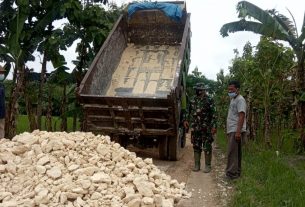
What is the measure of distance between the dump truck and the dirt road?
31 cm

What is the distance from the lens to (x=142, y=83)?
8.93 metres

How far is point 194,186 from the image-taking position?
20.0 ft

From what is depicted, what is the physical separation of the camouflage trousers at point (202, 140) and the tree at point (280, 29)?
368 centimetres

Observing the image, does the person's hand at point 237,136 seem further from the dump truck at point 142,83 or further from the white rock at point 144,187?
the white rock at point 144,187

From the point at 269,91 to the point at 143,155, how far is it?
389 centimetres

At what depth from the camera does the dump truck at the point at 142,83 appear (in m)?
7.52

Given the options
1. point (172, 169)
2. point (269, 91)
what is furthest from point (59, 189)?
point (269, 91)

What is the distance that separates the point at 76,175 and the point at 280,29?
23.5ft

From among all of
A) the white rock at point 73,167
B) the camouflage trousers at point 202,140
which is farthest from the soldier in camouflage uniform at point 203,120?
the white rock at point 73,167

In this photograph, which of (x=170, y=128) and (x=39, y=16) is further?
(x=39, y=16)

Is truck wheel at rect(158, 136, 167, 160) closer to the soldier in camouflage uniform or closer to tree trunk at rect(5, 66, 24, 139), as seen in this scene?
the soldier in camouflage uniform

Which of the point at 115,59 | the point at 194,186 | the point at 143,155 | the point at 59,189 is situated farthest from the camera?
the point at 115,59

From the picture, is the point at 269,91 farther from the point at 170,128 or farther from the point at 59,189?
the point at 59,189

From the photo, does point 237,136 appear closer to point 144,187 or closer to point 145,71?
point 144,187
